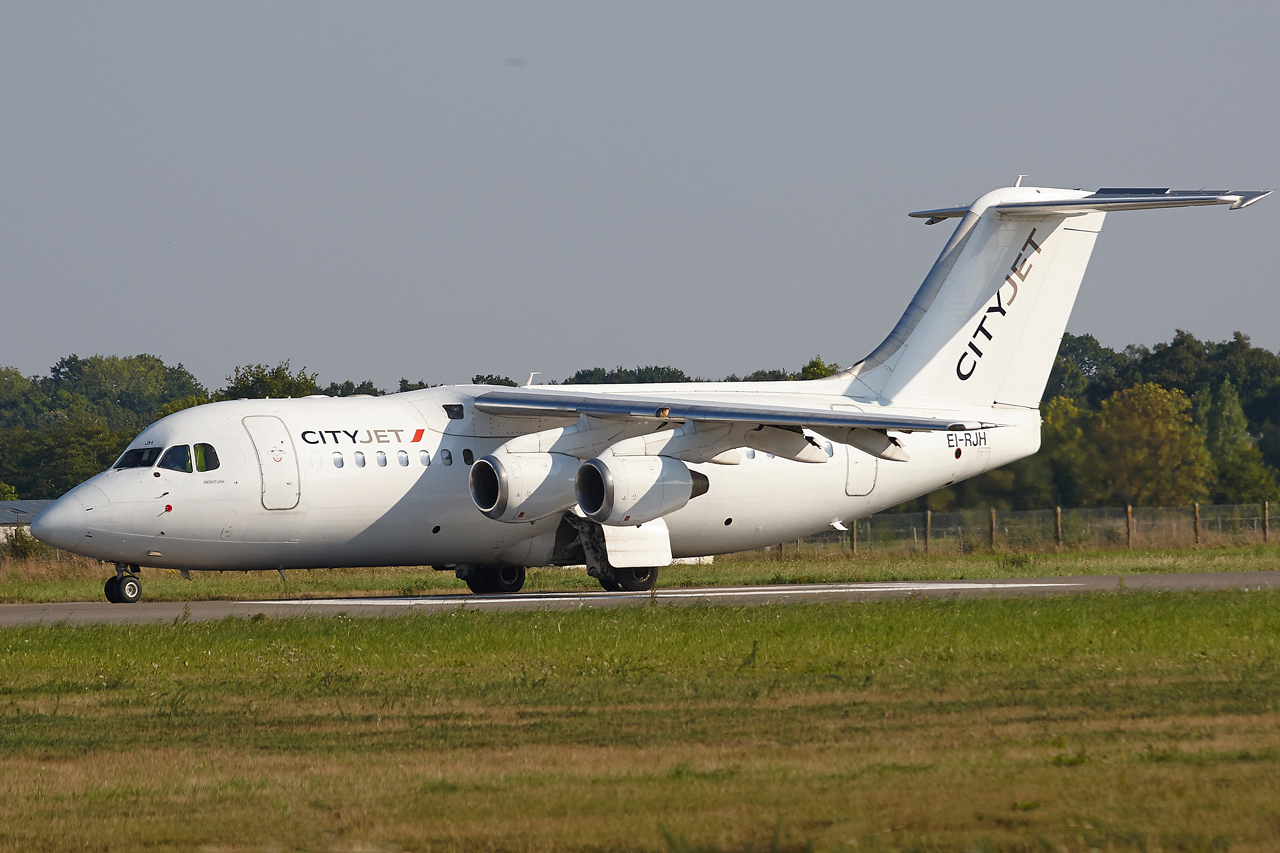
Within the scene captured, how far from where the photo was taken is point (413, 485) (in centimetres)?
2302

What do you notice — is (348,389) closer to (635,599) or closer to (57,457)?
(57,457)

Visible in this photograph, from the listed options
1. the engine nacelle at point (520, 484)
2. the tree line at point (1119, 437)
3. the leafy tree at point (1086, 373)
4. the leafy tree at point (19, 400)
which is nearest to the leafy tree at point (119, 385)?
the leafy tree at point (19, 400)

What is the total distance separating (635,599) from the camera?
2220 centimetres

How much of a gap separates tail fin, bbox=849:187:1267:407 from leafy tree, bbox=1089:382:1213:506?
37.1ft

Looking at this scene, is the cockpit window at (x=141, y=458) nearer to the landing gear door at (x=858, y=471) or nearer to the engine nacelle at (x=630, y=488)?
the engine nacelle at (x=630, y=488)

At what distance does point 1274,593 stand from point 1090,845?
14.4 meters

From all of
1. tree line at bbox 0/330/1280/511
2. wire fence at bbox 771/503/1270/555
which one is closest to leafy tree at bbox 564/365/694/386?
tree line at bbox 0/330/1280/511

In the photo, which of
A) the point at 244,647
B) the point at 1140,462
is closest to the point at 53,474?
the point at 1140,462

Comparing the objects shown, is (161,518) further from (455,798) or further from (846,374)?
(455,798)

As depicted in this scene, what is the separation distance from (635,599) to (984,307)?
9.86 metres

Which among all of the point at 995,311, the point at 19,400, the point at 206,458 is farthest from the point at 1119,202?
the point at 19,400

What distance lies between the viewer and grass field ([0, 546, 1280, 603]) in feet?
91.6

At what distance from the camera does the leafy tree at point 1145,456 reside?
38.7 meters

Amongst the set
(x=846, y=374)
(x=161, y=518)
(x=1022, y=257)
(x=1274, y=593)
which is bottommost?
(x=1274, y=593)
